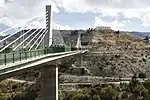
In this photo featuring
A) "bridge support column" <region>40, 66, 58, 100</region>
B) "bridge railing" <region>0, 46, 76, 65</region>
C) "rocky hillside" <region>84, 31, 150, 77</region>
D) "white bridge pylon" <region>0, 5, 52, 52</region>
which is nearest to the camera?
"bridge railing" <region>0, 46, 76, 65</region>

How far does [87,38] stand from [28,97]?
6401 cm

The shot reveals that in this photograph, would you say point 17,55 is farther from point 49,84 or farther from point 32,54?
point 49,84

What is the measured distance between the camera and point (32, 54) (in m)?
24.5

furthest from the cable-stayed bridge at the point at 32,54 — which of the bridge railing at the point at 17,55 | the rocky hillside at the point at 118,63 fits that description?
the rocky hillside at the point at 118,63

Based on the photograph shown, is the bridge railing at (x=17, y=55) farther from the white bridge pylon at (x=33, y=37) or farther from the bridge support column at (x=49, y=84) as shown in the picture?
the bridge support column at (x=49, y=84)

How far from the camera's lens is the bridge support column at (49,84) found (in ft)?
116

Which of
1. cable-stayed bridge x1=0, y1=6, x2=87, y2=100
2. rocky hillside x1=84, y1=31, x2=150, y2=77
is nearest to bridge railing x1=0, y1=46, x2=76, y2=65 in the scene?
cable-stayed bridge x1=0, y1=6, x2=87, y2=100

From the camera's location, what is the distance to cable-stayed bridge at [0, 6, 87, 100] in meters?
20.4

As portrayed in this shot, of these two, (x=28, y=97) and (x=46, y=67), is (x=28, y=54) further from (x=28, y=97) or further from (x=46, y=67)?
(x=28, y=97)

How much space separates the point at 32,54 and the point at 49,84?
11566 millimetres

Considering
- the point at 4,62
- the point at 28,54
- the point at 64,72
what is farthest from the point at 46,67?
the point at 64,72

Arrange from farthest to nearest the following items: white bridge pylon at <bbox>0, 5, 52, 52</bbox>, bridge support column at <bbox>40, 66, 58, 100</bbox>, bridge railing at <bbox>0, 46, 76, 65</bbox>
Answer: bridge support column at <bbox>40, 66, 58, 100</bbox> → white bridge pylon at <bbox>0, 5, 52, 52</bbox> → bridge railing at <bbox>0, 46, 76, 65</bbox>

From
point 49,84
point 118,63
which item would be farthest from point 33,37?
point 118,63

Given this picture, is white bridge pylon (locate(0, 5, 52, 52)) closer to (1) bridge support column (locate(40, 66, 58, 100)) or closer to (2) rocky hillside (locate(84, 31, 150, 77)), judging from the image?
(1) bridge support column (locate(40, 66, 58, 100))
